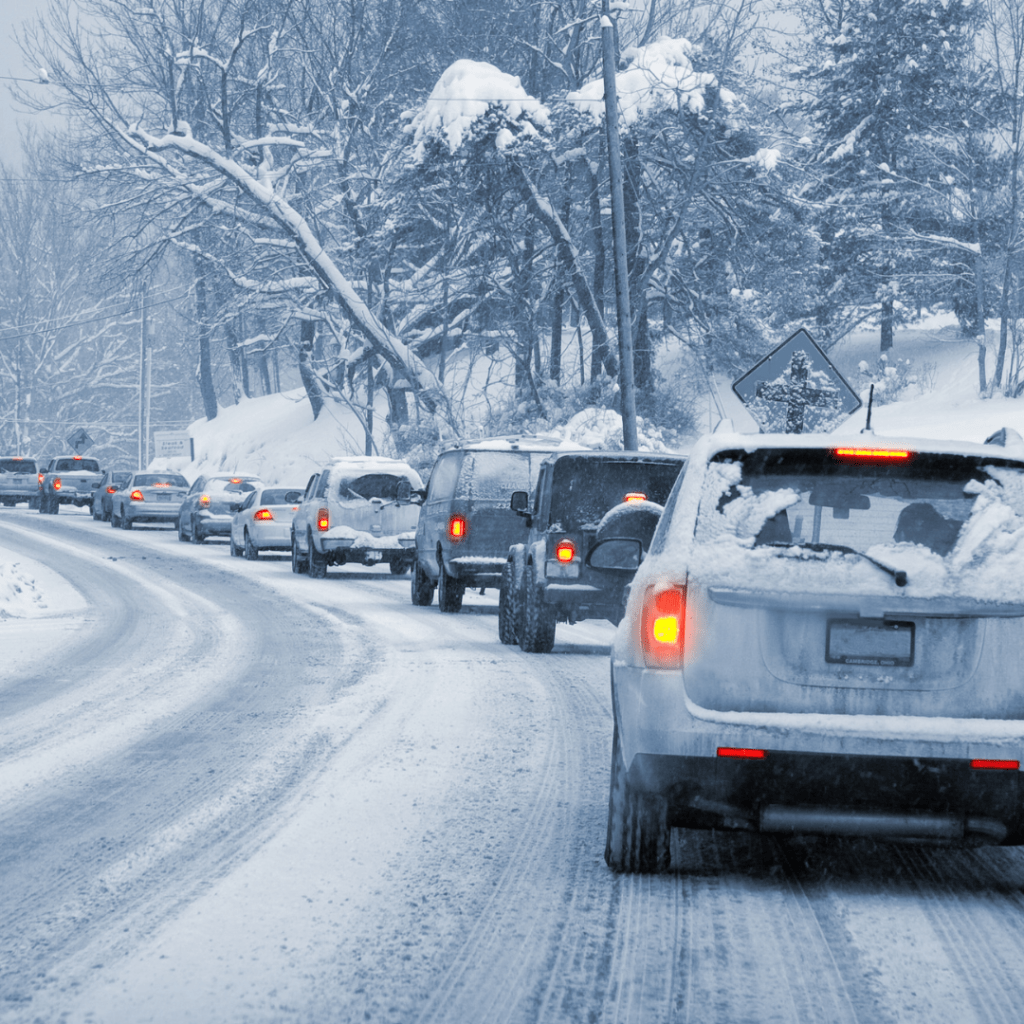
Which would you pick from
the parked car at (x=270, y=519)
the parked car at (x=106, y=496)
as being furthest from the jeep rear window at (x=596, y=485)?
the parked car at (x=106, y=496)

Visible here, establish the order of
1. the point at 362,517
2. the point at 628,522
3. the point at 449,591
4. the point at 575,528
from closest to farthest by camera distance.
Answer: the point at 628,522 → the point at 575,528 → the point at 449,591 → the point at 362,517

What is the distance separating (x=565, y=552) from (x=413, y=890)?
26.3ft

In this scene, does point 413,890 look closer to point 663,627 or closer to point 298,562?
point 663,627

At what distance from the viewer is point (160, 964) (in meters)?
4.62

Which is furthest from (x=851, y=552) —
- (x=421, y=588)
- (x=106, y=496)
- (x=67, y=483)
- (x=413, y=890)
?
(x=67, y=483)

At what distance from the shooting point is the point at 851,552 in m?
5.36

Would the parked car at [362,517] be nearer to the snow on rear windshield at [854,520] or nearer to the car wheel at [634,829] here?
the car wheel at [634,829]

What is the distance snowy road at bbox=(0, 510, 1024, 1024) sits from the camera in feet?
14.5

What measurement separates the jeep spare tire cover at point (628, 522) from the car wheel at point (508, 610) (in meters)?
7.70

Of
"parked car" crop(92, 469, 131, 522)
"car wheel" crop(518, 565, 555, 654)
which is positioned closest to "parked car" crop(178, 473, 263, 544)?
"parked car" crop(92, 469, 131, 522)

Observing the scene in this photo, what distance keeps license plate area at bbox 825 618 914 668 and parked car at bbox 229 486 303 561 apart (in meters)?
24.5

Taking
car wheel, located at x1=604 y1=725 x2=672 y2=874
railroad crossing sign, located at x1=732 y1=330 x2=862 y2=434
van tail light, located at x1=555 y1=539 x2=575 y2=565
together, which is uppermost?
railroad crossing sign, located at x1=732 y1=330 x2=862 y2=434

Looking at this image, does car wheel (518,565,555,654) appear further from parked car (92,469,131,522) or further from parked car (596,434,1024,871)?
parked car (92,469,131,522)

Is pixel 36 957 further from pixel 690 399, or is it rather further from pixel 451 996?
pixel 690 399
